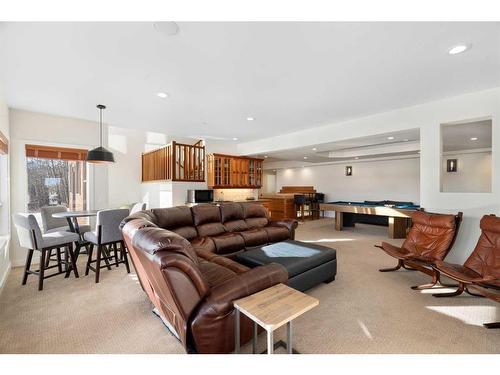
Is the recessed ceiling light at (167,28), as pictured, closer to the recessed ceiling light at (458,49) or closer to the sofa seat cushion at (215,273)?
the sofa seat cushion at (215,273)

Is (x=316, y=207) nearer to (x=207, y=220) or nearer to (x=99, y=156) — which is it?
(x=207, y=220)

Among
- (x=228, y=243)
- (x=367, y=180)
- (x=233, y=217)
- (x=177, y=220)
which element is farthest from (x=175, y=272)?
(x=367, y=180)

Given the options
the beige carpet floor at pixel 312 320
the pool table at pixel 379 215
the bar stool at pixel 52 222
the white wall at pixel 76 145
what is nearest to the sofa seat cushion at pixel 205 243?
the beige carpet floor at pixel 312 320

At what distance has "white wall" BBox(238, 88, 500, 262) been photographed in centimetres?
304

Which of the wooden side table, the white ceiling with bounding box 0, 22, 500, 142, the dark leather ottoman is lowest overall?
the dark leather ottoman

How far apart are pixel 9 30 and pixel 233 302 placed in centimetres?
273

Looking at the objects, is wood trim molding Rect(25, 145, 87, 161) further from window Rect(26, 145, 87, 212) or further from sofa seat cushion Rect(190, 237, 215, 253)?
sofa seat cushion Rect(190, 237, 215, 253)

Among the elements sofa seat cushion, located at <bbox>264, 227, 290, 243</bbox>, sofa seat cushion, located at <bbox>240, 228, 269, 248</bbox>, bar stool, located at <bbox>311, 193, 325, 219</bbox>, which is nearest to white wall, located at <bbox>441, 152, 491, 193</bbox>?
bar stool, located at <bbox>311, 193, 325, 219</bbox>

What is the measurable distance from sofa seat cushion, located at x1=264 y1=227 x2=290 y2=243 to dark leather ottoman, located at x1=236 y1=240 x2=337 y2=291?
0.81 m

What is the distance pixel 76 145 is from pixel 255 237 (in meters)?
3.78

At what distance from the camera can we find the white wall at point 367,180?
7.88m
